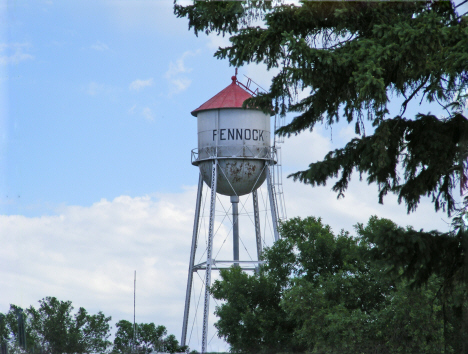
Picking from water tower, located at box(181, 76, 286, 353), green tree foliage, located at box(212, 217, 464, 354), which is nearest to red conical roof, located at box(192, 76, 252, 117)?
water tower, located at box(181, 76, 286, 353)

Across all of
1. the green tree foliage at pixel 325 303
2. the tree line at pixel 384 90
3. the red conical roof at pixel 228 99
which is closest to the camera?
the tree line at pixel 384 90

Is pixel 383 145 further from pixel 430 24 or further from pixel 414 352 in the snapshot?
pixel 414 352

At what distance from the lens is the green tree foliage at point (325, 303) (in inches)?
740

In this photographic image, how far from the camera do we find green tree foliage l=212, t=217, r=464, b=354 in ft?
61.7

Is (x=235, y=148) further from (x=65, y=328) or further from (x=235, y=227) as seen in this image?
(x=65, y=328)

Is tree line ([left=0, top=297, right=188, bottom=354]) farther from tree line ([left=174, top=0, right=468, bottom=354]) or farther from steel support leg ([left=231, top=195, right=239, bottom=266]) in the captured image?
tree line ([left=174, top=0, right=468, bottom=354])

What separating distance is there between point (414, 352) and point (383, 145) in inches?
399

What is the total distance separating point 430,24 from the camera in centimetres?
954

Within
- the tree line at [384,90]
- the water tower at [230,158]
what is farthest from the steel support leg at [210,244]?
the tree line at [384,90]

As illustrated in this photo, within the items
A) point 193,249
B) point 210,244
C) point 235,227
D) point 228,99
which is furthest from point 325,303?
point 228,99

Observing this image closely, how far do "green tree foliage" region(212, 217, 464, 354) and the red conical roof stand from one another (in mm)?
4927

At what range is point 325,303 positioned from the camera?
20422 millimetres

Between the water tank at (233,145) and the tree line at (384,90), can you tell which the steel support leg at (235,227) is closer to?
the water tank at (233,145)

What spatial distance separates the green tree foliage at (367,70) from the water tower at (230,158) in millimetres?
13592
